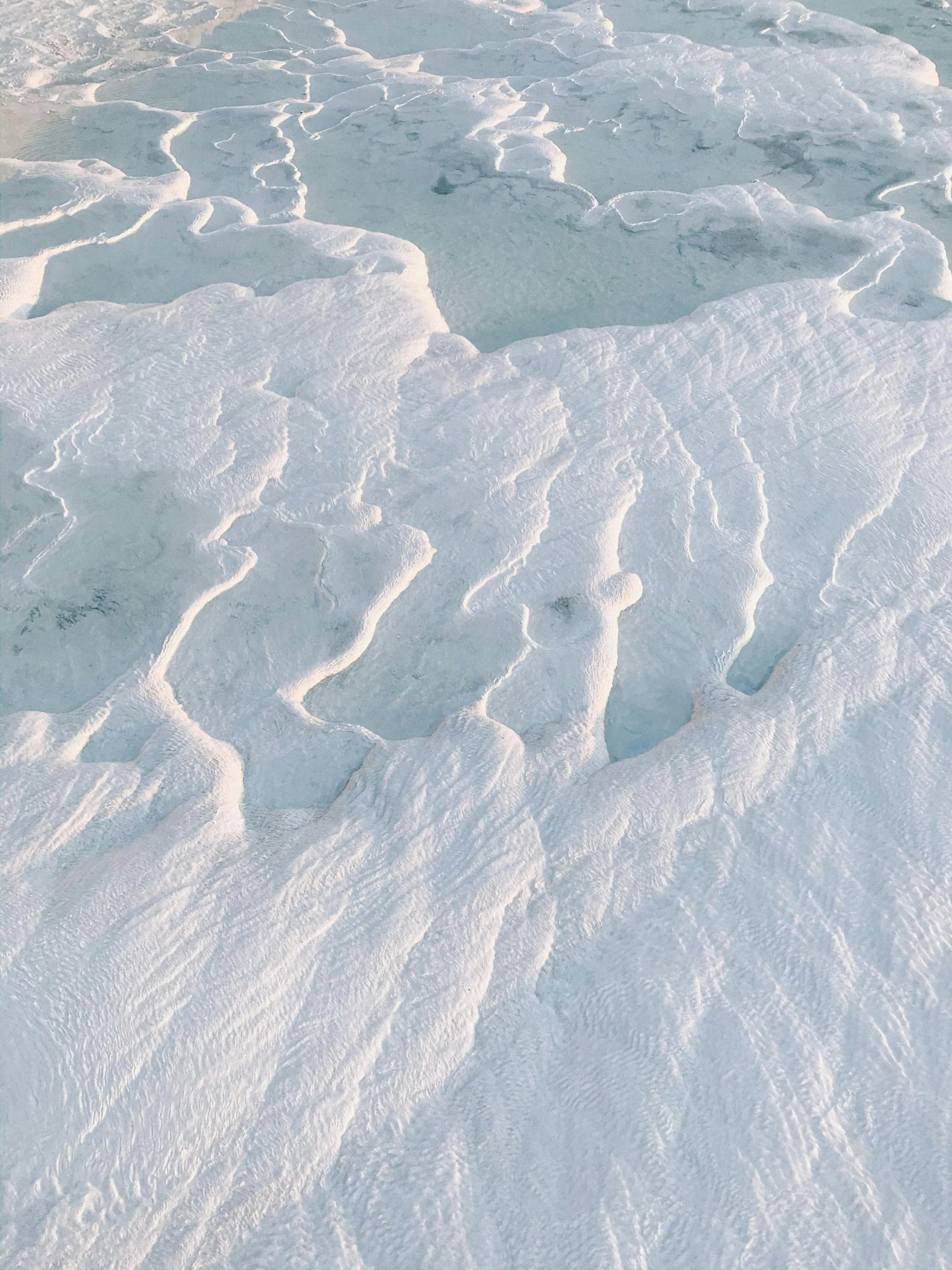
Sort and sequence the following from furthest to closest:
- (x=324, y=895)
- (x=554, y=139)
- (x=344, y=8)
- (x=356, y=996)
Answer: (x=344, y=8), (x=554, y=139), (x=324, y=895), (x=356, y=996)

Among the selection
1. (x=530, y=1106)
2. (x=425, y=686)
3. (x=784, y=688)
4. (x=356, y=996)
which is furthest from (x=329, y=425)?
(x=530, y=1106)

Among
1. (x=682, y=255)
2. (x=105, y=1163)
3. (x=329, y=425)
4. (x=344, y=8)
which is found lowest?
(x=105, y=1163)

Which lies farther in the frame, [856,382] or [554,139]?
[554,139]

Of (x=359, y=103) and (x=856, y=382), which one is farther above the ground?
(x=359, y=103)

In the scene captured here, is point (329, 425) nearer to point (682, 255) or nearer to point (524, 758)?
point (524, 758)

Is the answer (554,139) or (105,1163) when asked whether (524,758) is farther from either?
(554,139)

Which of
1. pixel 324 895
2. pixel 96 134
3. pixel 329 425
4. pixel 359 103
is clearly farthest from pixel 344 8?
pixel 324 895

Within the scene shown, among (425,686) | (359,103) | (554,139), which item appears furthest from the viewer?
(359,103)
